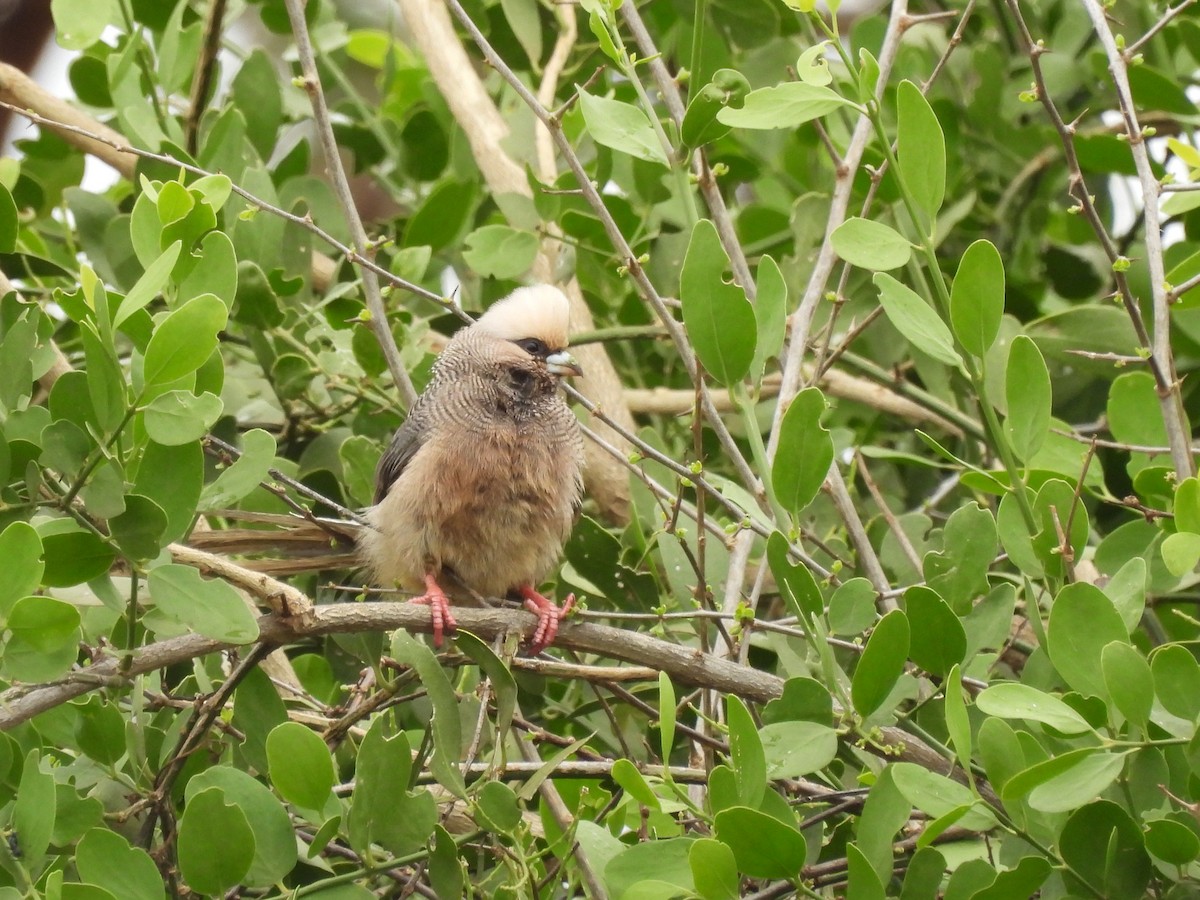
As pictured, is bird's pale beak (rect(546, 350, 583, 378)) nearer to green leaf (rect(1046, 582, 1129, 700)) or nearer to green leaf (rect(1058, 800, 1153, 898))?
green leaf (rect(1046, 582, 1129, 700))

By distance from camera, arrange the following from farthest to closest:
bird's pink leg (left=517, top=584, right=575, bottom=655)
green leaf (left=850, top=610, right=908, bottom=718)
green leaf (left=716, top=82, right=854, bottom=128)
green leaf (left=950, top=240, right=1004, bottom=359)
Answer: bird's pink leg (left=517, top=584, right=575, bottom=655), green leaf (left=716, top=82, right=854, bottom=128), green leaf (left=950, top=240, right=1004, bottom=359), green leaf (left=850, top=610, right=908, bottom=718)

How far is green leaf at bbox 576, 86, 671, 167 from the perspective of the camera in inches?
107

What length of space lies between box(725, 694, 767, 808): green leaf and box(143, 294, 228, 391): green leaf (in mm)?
1039

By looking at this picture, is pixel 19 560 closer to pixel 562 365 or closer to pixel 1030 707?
pixel 1030 707

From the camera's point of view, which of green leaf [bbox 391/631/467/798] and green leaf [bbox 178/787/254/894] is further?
green leaf [bbox 391/631/467/798]

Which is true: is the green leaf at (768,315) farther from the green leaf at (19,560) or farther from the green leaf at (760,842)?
the green leaf at (19,560)

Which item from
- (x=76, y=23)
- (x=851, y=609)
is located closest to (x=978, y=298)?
(x=851, y=609)

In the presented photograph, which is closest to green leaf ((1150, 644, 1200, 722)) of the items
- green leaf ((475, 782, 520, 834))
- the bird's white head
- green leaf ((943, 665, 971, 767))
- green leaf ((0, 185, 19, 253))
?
green leaf ((943, 665, 971, 767))

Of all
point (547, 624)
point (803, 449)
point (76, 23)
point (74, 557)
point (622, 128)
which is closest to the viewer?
point (74, 557)

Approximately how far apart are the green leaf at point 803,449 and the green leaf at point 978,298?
0.28 meters

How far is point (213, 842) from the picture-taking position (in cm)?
214

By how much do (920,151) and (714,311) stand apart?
1.52 ft

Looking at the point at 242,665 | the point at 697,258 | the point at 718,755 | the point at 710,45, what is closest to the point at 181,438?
the point at 242,665

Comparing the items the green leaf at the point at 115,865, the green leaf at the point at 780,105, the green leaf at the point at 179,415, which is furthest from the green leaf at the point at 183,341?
the green leaf at the point at 780,105
